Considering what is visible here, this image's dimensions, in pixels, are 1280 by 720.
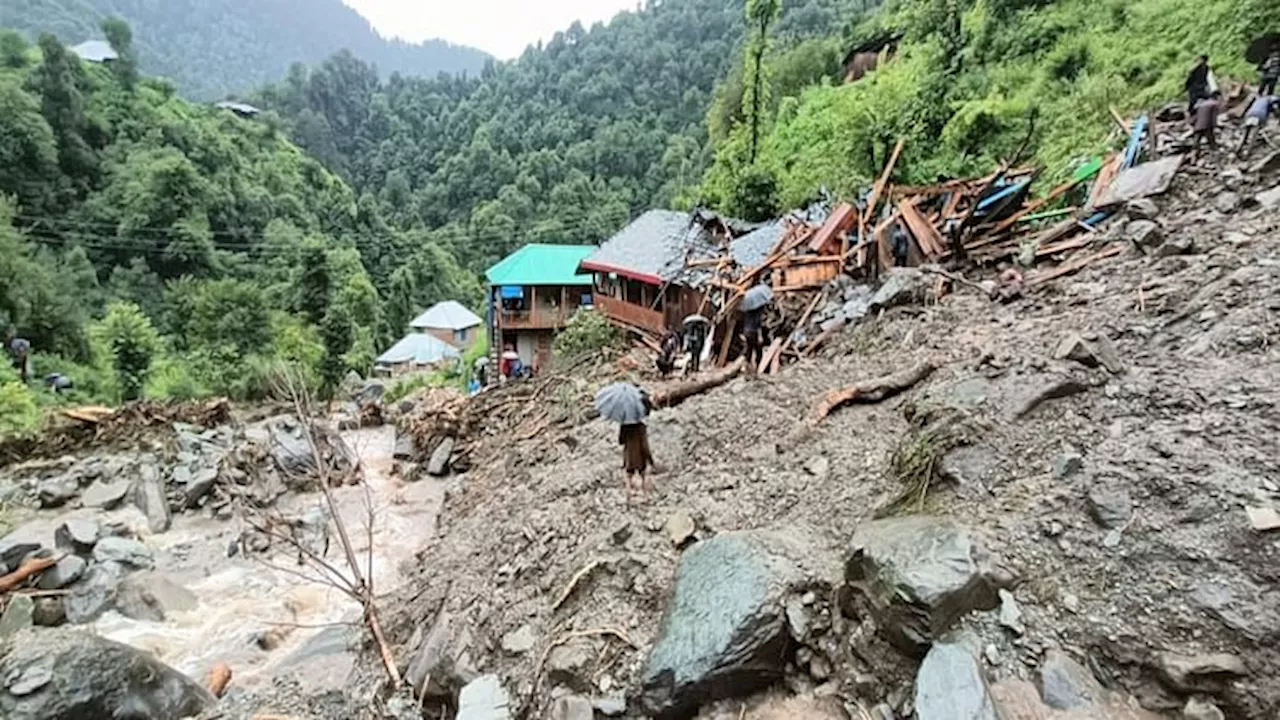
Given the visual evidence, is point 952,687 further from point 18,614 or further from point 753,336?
point 18,614

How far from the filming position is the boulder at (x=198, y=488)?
51.0ft

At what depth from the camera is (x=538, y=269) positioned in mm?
30484

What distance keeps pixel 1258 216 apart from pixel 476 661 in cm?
989

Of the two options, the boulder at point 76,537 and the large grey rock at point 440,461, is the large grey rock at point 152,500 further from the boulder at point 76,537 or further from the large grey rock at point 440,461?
the large grey rock at point 440,461

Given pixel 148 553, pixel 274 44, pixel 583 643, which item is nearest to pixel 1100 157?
pixel 583 643

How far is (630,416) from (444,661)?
9.56ft

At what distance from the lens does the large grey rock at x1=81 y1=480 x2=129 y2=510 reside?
15047 mm

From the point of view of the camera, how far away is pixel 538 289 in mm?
30359

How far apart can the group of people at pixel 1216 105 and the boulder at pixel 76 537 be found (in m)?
20.1

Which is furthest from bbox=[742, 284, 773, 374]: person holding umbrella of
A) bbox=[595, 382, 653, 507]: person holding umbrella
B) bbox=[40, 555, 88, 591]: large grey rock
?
bbox=[40, 555, 88, 591]: large grey rock

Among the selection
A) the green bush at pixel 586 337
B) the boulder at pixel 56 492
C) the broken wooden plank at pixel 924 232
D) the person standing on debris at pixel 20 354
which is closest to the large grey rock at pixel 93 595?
the boulder at pixel 56 492

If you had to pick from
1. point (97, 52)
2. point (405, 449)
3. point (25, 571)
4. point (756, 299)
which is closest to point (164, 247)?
point (405, 449)

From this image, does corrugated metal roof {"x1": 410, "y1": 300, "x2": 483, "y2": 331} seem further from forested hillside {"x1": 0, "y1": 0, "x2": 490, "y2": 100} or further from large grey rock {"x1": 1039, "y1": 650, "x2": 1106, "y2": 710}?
forested hillside {"x1": 0, "y1": 0, "x2": 490, "y2": 100}

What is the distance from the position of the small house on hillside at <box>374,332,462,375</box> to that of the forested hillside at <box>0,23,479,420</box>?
3.98ft
